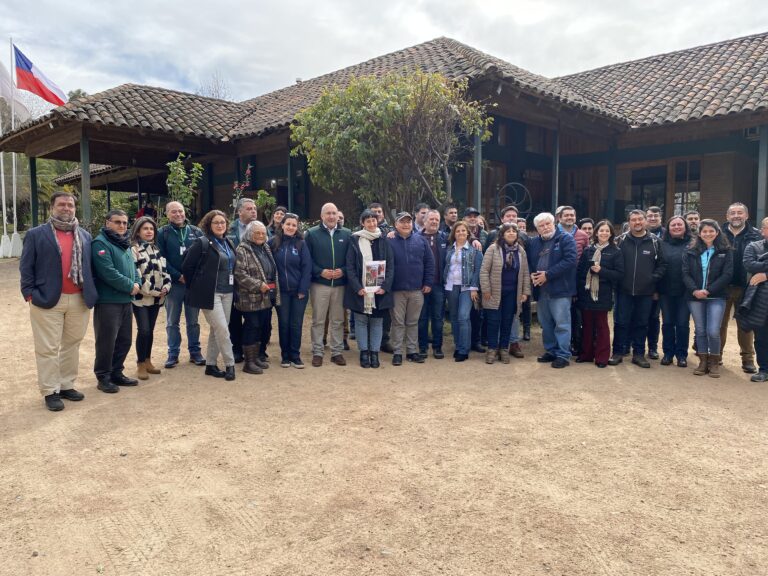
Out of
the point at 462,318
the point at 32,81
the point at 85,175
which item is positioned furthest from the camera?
the point at 32,81

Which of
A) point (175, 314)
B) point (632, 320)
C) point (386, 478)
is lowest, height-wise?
point (386, 478)

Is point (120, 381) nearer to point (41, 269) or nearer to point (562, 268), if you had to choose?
point (41, 269)

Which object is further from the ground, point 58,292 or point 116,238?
point 116,238

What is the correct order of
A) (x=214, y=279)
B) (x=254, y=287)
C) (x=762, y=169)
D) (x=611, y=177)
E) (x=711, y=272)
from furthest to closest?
(x=611, y=177), (x=762, y=169), (x=711, y=272), (x=254, y=287), (x=214, y=279)

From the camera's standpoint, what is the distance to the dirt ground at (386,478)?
262 cm

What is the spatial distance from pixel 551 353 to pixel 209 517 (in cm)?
447

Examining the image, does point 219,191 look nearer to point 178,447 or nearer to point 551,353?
point 551,353

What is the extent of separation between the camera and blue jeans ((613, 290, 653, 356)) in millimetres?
6219

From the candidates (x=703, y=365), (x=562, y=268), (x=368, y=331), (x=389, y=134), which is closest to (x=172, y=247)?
(x=368, y=331)

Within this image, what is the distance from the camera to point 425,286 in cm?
646

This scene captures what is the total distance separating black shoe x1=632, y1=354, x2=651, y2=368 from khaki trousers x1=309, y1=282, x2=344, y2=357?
3253 millimetres

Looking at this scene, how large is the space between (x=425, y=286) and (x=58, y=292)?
3642mm

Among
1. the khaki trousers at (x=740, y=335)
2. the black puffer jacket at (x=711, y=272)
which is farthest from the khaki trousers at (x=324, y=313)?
the khaki trousers at (x=740, y=335)

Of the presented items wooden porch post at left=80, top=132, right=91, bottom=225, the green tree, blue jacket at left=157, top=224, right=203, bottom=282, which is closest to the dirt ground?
blue jacket at left=157, top=224, right=203, bottom=282
